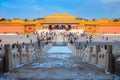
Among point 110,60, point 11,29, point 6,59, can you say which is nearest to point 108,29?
point 11,29

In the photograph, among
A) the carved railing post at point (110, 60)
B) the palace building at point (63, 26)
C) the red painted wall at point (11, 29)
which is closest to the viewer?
the carved railing post at point (110, 60)

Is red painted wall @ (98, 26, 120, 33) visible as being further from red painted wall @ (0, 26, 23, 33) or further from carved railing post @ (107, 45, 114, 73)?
carved railing post @ (107, 45, 114, 73)

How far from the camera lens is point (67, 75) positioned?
1165 cm

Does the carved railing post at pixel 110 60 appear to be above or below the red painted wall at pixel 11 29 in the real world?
below

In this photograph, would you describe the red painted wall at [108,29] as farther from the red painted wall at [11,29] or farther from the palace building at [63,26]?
the red painted wall at [11,29]

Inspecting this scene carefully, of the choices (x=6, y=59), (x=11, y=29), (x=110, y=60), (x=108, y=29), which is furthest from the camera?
(x=11, y=29)

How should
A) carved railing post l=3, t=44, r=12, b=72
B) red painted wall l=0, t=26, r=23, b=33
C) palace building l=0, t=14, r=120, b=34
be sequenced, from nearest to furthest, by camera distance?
carved railing post l=3, t=44, r=12, b=72 → palace building l=0, t=14, r=120, b=34 → red painted wall l=0, t=26, r=23, b=33


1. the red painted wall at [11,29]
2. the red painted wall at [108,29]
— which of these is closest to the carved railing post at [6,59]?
the red painted wall at [108,29]

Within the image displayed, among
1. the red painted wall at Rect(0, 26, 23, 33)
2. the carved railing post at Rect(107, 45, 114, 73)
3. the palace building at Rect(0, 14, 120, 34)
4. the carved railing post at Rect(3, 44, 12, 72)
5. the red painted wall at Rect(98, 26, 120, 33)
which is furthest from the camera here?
the red painted wall at Rect(0, 26, 23, 33)

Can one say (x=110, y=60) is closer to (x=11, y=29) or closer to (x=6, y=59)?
(x=6, y=59)

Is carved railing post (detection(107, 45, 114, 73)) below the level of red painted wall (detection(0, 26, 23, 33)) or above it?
below

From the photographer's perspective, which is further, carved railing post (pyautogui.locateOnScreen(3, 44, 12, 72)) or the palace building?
the palace building

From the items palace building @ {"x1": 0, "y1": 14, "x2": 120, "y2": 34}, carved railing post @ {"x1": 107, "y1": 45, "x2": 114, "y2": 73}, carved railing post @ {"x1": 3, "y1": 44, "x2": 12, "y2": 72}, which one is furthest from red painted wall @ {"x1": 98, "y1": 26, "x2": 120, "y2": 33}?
carved railing post @ {"x1": 3, "y1": 44, "x2": 12, "y2": 72}

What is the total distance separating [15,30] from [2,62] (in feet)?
282
